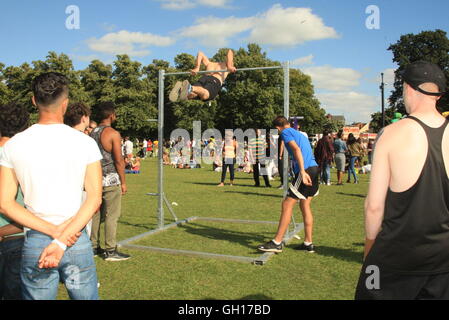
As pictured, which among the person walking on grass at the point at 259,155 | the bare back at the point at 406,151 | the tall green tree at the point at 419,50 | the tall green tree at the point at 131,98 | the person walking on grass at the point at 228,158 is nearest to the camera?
the bare back at the point at 406,151

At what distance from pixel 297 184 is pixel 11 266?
414 centimetres

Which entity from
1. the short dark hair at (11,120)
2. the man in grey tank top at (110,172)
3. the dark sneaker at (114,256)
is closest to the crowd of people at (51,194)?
the short dark hair at (11,120)

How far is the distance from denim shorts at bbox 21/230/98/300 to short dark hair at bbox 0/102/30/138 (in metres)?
Result: 1.07

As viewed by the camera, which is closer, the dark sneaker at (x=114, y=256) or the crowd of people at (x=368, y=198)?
the crowd of people at (x=368, y=198)

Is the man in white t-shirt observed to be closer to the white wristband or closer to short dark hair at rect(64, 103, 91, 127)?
the white wristband

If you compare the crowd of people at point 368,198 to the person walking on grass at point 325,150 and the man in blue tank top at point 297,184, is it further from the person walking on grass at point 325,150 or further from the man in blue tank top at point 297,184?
the person walking on grass at point 325,150

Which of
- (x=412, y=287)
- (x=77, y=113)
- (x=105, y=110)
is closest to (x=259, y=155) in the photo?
(x=105, y=110)

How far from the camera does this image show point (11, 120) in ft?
9.61

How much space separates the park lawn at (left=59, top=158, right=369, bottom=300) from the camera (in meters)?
4.42

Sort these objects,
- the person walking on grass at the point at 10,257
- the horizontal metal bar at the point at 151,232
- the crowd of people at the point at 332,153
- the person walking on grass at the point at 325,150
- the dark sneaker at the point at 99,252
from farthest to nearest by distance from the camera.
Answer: the crowd of people at the point at 332,153 → the person walking on grass at the point at 325,150 → the horizontal metal bar at the point at 151,232 → the dark sneaker at the point at 99,252 → the person walking on grass at the point at 10,257

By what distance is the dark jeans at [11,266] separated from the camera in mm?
2719
